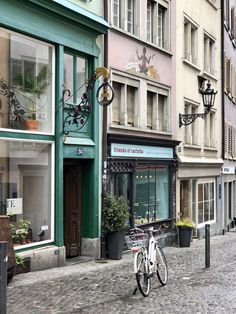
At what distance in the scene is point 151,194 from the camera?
16922 millimetres

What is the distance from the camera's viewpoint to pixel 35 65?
458 inches

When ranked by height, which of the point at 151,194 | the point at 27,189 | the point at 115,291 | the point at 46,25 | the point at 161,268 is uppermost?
the point at 46,25

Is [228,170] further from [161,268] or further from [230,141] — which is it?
[161,268]

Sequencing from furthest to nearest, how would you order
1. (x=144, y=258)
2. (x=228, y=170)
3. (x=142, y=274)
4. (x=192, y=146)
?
(x=228, y=170) < (x=192, y=146) < (x=144, y=258) < (x=142, y=274)

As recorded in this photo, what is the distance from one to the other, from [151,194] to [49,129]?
594 centimetres

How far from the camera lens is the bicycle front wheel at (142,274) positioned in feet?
28.8

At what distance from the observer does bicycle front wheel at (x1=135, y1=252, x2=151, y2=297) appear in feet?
28.8

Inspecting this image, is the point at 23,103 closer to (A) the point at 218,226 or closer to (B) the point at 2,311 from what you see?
(B) the point at 2,311

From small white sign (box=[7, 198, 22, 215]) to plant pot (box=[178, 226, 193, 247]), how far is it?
8166 millimetres

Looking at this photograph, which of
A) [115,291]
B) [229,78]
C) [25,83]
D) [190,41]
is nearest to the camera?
[115,291]

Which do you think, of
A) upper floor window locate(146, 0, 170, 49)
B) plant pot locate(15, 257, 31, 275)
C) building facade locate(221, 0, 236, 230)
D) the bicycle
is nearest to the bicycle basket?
the bicycle

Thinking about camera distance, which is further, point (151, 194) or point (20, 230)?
point (151, 194)

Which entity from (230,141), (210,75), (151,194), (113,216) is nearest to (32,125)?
(113,216)

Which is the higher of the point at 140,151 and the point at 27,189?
the point at 140,151
